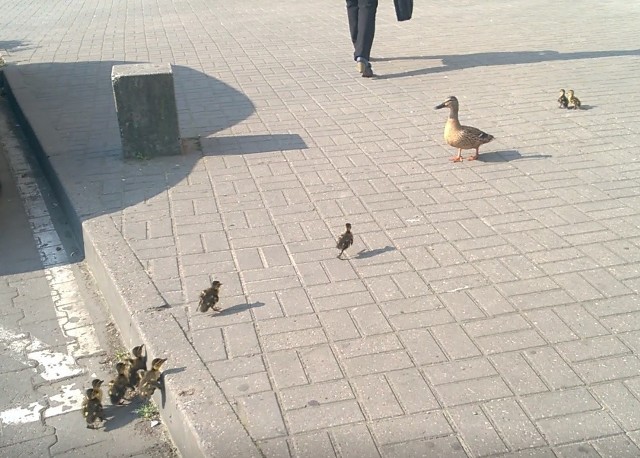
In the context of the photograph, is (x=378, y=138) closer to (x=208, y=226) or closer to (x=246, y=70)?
(x=208, y=226)

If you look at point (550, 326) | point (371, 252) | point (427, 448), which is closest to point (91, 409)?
point (427, 448)

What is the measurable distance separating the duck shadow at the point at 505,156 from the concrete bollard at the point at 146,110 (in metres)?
3.22

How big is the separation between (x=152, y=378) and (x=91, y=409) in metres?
0.41

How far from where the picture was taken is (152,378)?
4027 mm

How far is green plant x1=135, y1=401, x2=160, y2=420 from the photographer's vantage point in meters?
4.19

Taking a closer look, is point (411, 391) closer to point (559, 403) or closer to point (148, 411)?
point (559, 403)

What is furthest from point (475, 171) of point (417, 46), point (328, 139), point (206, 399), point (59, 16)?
point (59, 16)

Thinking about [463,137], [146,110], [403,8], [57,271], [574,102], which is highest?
[403,8]

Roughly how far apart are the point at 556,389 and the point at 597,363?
382 millimetres

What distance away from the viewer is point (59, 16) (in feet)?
57.3

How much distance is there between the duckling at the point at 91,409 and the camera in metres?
4.07

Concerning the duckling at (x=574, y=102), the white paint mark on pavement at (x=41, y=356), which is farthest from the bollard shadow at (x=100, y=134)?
the duckling at (x=574, y=102)

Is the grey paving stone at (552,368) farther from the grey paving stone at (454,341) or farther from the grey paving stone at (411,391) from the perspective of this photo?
the grey paving stone at (411,391)

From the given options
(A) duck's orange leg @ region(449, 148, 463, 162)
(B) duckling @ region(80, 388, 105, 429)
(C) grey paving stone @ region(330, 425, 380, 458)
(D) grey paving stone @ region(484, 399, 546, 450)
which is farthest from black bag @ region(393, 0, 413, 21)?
(C) grey paving stone @ region(330, 425, 380, 458)
